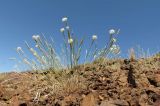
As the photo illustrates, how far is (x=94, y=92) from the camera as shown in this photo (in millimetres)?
6176

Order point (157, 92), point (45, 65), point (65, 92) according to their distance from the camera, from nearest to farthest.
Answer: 1. point (157, 92)
2. point (65, 92)
3. point (45, 65)

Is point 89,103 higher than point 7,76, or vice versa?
point 7,76

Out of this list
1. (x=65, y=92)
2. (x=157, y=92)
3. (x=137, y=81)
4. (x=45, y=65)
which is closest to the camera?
(x=157, y=92)

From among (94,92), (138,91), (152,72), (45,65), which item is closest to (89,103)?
(94,92)

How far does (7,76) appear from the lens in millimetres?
8141

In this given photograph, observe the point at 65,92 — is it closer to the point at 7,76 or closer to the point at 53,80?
the point at 53,80

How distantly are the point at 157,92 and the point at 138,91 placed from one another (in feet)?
0.98

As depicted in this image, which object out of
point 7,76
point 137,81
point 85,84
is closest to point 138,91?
point 137,81

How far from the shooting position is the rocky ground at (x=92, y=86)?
585 centimetres

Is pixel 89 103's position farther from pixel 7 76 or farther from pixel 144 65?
pixel 7 76

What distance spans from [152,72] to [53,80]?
190cm

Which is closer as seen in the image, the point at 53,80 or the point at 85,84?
the point at 85,84

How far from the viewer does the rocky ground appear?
5.85 metres

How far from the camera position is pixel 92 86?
6520mm
